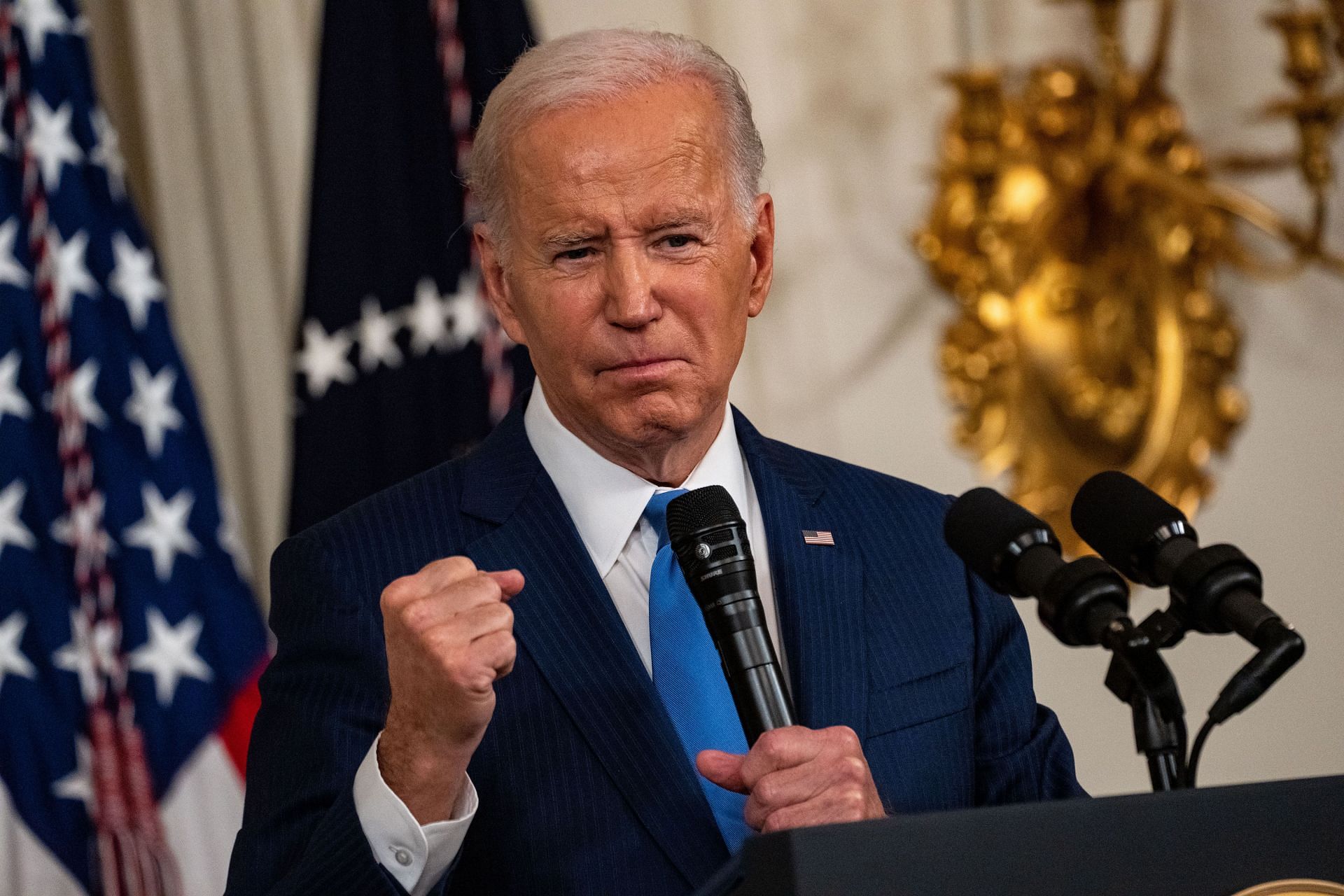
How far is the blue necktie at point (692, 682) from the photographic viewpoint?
183cm

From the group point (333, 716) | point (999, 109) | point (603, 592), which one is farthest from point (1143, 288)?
point (333, 716)

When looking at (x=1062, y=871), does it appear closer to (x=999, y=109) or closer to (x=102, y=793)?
(x=102, y=793)

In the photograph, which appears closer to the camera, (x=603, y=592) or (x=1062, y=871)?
(x=1062, y=871)

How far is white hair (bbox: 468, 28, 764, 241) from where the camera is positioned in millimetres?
1947

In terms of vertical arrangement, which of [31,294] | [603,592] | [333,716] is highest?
[31,294]

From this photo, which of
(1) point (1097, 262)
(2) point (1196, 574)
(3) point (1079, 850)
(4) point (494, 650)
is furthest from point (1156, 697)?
(1) point (1097, 262)

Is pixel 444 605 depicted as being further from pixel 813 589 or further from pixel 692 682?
pixel 813 589

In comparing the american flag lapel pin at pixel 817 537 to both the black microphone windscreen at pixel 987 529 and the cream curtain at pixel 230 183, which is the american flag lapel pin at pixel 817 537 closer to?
the black microphone windscreen at pixel 987 529

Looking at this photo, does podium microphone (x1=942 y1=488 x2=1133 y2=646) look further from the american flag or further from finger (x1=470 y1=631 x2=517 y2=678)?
the american flag

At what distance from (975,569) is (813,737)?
22 centimetres

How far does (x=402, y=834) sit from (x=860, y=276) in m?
2.44

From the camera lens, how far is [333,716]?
1.77 meters

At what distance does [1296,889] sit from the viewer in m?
1.26

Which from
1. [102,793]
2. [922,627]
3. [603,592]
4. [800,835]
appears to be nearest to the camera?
[800,835]
